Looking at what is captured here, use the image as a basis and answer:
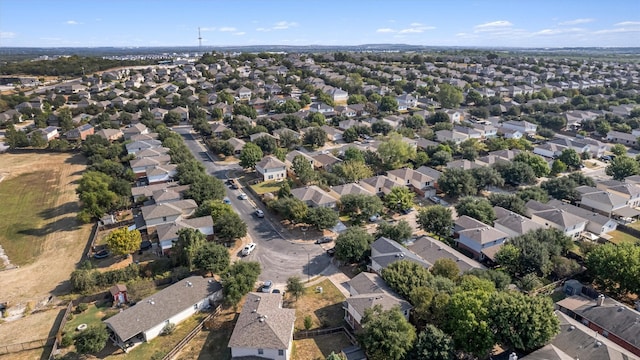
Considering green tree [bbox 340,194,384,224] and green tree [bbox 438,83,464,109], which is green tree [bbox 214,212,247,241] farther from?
green tree [bbox 438,83,464,109]

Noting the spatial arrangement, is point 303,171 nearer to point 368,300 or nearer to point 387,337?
point 368,300

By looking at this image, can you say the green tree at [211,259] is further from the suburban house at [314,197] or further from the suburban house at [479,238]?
the suburban house at [479,238]

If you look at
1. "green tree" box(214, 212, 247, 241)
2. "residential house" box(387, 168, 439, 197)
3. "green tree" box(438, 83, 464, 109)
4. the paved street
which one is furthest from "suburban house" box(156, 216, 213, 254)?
"green tree" box(438, 83, 464, 109)

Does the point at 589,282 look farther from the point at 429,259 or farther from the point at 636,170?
the point at 636,170

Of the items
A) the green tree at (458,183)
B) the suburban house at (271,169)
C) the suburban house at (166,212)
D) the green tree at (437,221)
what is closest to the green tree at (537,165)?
the green tree at (458,183)

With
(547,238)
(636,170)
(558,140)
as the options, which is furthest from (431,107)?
(547,238)

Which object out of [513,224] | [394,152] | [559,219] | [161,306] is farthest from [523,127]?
[161,306]
